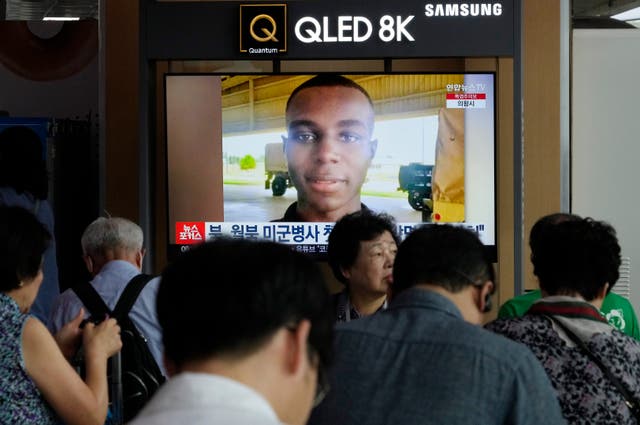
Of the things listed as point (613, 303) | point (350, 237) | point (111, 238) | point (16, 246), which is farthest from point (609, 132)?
point (16, 246)

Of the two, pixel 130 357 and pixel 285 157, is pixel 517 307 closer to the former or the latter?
pixel 130 357

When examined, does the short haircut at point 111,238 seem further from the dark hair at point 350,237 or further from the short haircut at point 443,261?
the short haircut at point 443,261

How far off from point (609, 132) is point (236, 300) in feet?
19.3

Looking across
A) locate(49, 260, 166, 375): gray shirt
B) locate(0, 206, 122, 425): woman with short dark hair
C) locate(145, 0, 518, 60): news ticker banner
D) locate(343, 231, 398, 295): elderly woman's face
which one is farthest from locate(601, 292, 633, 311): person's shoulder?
locate(145, 0, 518, 60): news ticker banner

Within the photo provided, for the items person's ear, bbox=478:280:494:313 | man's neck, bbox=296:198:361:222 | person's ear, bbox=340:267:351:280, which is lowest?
person's ear, bbox=340:267:351:280

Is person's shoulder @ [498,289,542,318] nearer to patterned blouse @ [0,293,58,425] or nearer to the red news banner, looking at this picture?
patterned blouse @ [0,293,58,425]

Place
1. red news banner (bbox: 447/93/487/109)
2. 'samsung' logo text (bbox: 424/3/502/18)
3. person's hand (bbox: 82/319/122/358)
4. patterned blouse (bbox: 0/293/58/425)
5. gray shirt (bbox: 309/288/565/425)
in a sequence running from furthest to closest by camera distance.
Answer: red news banner (bbox: 447/93/487/109) → 'samsung' logo text (bbox: 424/3/502/18) → person's hand (bbox: 82/319/122/358) → patterned blouse (bbox: 0/293/58/425) → gray shirt (bbox: 309/288/565/425)

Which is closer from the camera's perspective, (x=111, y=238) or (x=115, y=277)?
(x=115, y=277)

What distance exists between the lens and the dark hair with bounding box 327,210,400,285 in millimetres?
3969

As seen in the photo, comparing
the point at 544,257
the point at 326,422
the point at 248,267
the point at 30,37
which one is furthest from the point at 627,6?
the point at 248,267

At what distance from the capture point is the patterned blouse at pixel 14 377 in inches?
100

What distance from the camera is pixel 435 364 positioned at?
2.04 metres

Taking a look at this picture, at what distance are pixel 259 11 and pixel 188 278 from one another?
4862 mm

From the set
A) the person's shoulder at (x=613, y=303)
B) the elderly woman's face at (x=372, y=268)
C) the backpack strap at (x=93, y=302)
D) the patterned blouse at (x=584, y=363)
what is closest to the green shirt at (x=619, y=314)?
the person's shoulder at (x=613, y=303)
